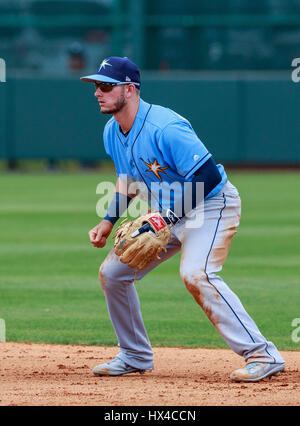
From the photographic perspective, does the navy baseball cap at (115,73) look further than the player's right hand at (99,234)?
No

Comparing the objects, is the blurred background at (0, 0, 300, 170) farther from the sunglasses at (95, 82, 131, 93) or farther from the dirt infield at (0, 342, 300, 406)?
the sunglasses at (95, 82, 131, 93)

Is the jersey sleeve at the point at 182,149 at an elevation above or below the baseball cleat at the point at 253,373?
above

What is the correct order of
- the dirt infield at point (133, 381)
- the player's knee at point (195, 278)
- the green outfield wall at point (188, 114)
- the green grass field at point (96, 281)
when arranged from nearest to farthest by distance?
the dirt infield at point (133, 381)
the player's knee at point (195, 278)
the green grass field at point (96, 281)
the green outfield wall at point (188, 114)

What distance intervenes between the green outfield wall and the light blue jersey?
53.0 ft

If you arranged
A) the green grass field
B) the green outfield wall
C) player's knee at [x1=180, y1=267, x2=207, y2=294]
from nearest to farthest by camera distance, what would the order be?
→ player's knee at [x1=180, y1=267, x2=207, y2=294], the green grass field, the green outfield wall

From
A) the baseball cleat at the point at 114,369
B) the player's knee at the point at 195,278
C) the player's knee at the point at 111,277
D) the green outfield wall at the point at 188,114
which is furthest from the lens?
the green outfield wall at the point at 188,114

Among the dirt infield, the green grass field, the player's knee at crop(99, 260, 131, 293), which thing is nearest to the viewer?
the dirt infield

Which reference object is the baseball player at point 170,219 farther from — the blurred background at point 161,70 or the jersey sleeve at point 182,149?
the blurred background at point 161,70

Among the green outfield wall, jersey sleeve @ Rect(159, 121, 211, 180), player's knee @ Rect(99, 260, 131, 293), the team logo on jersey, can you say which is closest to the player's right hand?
player's knee @ Rect(99, 260, 131, 293)

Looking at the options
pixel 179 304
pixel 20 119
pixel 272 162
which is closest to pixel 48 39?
pixel 20 119

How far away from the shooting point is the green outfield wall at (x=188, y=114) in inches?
832

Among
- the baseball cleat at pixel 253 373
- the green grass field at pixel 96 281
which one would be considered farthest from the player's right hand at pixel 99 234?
the green grass field at pixel 96 281

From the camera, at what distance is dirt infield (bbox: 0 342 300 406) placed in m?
4.45

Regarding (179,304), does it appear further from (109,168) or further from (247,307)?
(109,168)
